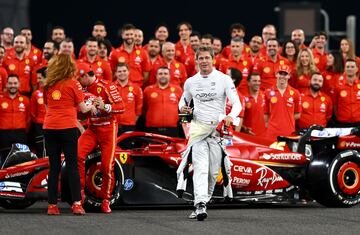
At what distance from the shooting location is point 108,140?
12.6m

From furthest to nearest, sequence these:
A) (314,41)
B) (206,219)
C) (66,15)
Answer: (66,15) → (314,41) → (206,219)

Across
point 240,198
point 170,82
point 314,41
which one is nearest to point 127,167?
point 240,198

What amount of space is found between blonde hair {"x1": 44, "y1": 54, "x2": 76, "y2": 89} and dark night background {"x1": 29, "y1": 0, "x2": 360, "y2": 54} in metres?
18.6

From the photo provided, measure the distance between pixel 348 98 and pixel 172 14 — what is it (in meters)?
15.2

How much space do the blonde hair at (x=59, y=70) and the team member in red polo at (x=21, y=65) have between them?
4382 mm

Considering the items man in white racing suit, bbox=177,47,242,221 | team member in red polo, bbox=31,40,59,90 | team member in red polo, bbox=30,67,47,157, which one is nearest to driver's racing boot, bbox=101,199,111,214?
man in white racing suit, bbox=177,47,242,221

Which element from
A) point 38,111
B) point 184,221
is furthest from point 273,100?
point 184,221

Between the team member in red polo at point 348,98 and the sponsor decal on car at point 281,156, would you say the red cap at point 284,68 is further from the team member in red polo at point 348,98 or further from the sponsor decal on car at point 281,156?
the sponsor decal on car at point 281,156

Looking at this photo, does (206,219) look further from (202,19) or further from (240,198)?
(202,19)

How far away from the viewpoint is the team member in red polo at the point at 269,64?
55.8 feet

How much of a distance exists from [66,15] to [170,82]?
15.0m

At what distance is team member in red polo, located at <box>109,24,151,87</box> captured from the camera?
660 inches

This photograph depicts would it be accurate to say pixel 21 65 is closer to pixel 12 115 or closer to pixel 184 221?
pixel 12 115

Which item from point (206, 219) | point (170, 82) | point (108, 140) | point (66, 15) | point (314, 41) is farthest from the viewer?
point (66, 15)
